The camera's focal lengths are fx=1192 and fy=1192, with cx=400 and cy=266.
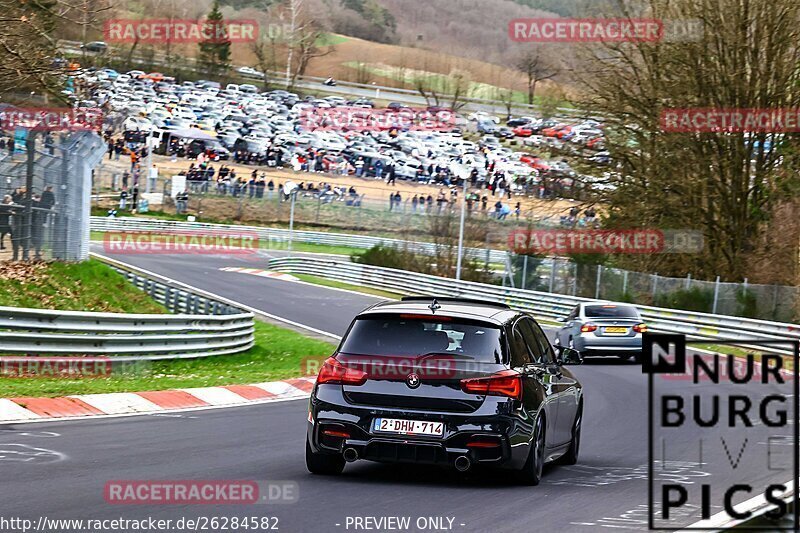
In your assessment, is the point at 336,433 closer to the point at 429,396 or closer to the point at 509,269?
the point at 429,396

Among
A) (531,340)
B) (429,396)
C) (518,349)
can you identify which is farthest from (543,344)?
(429,396)

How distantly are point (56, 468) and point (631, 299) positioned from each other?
3225 centimetres

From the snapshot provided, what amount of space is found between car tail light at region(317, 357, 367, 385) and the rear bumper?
0.54 feet

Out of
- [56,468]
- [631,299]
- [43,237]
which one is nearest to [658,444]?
[56,468]

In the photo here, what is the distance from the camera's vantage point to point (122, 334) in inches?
785

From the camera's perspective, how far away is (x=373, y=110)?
113312 millimetres

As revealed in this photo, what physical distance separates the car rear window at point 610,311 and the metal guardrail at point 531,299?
9.03ft

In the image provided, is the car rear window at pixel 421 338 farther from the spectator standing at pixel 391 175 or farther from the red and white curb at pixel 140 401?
the spectator standing at pixel 391 175

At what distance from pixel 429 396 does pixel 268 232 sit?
59.7 metres

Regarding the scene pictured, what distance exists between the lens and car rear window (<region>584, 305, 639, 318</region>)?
2702 centimetres

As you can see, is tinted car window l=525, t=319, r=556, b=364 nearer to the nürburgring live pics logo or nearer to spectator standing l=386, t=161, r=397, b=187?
the nürburgring live pics logo

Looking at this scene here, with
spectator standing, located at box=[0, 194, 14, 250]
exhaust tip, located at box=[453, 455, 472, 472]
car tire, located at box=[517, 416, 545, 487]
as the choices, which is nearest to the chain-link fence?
spectator standing, located at box=[0, 194, 14, 250]

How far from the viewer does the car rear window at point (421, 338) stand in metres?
9.52

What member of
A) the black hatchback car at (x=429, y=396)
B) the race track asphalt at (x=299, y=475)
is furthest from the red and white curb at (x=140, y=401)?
the black hatchback car at (x=429, y=396)
